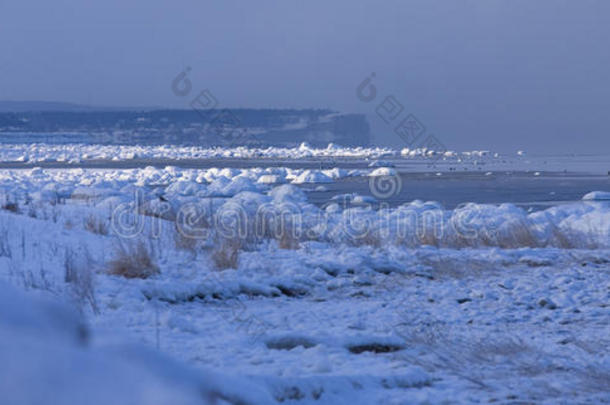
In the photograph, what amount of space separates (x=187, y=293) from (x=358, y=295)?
5.57 ft

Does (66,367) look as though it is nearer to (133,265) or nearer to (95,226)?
(133,265)

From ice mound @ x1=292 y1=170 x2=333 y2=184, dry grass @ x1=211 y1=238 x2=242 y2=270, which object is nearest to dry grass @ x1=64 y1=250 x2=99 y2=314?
dry grass @ x1=211 y1=238 x2=242 y2=270

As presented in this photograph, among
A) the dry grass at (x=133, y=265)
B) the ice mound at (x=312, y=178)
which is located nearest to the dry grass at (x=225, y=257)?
the dry grass at (x=133, y=265)

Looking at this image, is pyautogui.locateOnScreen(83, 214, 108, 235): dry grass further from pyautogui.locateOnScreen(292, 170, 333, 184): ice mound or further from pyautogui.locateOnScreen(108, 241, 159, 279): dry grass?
pyautogui.locateOnScreen(292, 170, 333, 184): ice mound

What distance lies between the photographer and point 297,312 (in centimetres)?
651

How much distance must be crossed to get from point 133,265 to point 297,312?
2.10 m

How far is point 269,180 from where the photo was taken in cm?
4103

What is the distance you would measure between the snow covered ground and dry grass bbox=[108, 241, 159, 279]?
0.02 m

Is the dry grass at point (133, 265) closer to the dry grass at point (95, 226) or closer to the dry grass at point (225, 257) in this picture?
the dry grass at point (225, 257)

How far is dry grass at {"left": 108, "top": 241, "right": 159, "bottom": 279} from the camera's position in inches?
301

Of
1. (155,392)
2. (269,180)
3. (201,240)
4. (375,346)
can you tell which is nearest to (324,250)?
(201,240)

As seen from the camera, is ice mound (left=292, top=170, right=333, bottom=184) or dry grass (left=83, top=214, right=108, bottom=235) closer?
dry grass (left=83, top=214, right=108, bottom=235)

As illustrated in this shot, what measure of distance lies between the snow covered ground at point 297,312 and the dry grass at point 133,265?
2 centimetres

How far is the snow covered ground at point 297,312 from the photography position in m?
0.70
